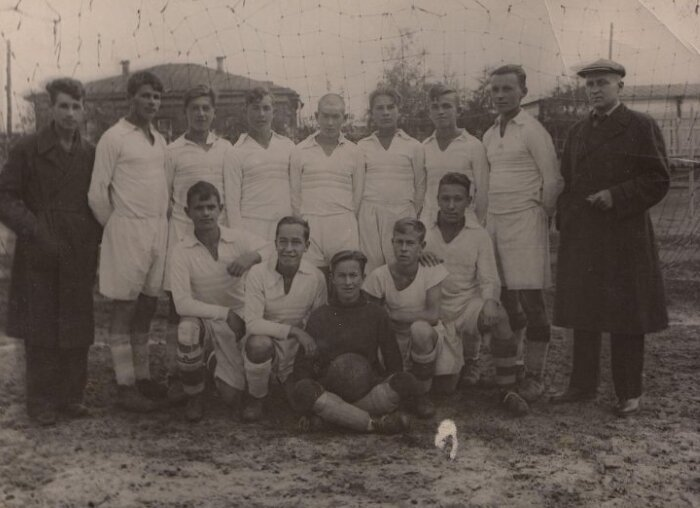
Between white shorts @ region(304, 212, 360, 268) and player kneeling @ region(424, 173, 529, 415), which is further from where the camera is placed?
white shorts @ region(304, 212, 360, 268)

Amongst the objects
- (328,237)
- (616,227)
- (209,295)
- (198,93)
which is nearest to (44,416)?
(209,295)

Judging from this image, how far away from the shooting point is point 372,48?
402 cm

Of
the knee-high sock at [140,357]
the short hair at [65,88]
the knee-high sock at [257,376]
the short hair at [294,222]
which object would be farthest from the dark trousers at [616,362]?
the short hair at [65,88]

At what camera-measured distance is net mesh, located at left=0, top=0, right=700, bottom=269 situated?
385 centimetres

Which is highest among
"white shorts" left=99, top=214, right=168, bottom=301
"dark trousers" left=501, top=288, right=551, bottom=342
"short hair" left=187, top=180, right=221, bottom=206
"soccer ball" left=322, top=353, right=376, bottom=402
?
"short hair" left=187, top=180, right=221, bottom=206

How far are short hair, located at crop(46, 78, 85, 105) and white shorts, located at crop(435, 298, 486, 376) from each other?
215cm

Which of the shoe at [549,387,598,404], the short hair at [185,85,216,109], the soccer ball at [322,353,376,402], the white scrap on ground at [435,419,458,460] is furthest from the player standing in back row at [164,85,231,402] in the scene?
the shoe at [549,387,598,404]

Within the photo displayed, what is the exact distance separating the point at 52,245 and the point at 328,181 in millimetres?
1412

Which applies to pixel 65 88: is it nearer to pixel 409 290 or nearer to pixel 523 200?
pixel 409 290

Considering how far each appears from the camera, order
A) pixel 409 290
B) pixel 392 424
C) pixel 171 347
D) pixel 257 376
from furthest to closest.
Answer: pixel 171 347, pixel 409 290, pixel 257 376, pixel 392 424

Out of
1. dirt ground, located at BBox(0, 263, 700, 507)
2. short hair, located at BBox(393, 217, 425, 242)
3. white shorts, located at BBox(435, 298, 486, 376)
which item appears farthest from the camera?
Result: white shorts, located at BBox(435, 298, 486, 376)

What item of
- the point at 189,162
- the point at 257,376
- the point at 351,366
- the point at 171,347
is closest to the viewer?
the point at 351,366

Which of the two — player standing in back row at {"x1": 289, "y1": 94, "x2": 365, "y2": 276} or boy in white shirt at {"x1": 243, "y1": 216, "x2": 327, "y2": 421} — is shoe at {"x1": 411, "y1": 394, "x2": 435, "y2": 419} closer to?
boy in white shirt at {"x1": 243, "y1": 216, "x2": 327, "y2": 421}

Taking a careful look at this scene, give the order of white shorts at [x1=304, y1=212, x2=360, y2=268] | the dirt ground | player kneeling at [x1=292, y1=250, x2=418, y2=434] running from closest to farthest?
the dirt ground, player kneeling at [x1=292, y1=250, x2=418, y2=434], white shorts at [x1=304, y1=212, x2=360, y2=268]
